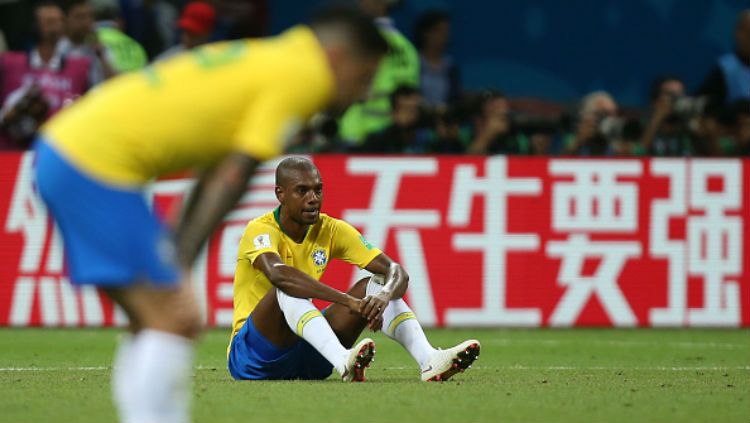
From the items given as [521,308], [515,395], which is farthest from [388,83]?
[515,395]

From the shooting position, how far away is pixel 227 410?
7.38 metres

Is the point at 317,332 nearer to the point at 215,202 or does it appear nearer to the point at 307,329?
the point at 307,329

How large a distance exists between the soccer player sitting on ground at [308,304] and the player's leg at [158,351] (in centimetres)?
302

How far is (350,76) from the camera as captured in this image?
5.50 meters

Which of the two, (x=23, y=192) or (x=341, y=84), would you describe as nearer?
(x=341, y=84)

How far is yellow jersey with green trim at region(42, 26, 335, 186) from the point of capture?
529 cm

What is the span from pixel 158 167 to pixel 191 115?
22 centimetres

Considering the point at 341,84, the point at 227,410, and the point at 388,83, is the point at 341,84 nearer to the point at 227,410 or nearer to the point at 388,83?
the point at 227,410

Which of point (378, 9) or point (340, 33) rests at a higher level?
point (340, 33)

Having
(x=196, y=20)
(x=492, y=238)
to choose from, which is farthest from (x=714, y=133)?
(x=196, y=20)

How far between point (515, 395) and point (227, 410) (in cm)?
164

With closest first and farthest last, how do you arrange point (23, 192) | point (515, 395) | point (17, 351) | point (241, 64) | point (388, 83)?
point (241, 64) → point (515, 395) → point (17, 351) → point (23, 192) → point (388, 83)

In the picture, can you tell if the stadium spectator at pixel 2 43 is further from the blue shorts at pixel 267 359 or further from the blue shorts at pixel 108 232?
the blue shorts at pixel 108 232

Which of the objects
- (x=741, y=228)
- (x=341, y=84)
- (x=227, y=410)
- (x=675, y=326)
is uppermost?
(x=341, y=84)
